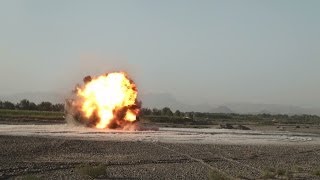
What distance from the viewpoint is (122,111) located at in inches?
2776

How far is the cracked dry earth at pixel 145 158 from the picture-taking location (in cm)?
3085

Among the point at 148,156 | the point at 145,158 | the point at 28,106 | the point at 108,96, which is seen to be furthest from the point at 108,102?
the point at 28,106

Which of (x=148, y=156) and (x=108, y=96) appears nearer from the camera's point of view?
(x=148, y=156)

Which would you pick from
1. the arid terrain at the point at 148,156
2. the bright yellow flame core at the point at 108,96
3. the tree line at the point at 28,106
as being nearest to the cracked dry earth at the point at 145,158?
the arid terrain at the point at 148,156

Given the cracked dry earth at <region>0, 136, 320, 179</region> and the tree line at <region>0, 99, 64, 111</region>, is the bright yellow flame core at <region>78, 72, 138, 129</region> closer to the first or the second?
the cracked dry earth at <region>0, 136, 320, 179</region>

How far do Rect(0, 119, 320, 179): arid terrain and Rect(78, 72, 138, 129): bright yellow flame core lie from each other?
8.59 m

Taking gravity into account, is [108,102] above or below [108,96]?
below

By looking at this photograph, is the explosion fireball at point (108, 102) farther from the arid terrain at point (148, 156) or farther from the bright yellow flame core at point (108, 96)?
the arid terrain at point (148, 156)

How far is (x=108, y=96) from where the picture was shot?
70500 mm

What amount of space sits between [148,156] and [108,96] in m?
29.9

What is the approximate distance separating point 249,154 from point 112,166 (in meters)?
15.2

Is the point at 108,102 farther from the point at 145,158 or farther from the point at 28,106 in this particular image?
the point at 28,106

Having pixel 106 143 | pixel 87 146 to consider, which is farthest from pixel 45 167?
pixel 106 143

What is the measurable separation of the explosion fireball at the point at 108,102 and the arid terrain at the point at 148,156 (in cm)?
858
